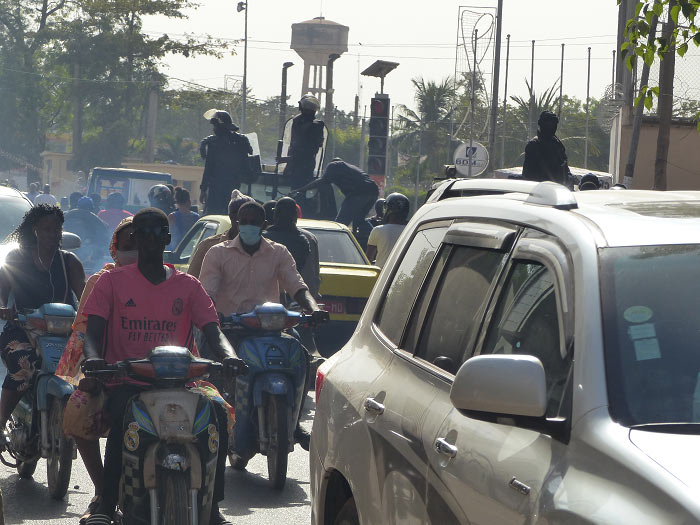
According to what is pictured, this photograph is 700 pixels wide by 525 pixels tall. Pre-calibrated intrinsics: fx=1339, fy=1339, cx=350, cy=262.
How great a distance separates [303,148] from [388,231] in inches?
186

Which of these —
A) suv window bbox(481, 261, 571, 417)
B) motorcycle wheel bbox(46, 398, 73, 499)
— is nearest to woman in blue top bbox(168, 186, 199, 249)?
motorcycle wheel bbox(46, 398, 73, 499)

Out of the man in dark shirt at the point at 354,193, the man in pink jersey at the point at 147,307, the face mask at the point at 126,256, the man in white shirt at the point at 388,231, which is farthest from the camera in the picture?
the man in dark shirt at the point at 354,193

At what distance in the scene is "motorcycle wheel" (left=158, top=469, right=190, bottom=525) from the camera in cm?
545

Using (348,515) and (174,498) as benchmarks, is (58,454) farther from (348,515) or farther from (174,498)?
(348,515)

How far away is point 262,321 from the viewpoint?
7.95 meters

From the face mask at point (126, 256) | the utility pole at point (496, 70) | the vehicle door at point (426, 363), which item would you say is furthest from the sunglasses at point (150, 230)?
the utility pole at point (496, 70)

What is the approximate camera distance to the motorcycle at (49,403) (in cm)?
738

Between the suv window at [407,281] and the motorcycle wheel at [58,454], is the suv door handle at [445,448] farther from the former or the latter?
the motorcycle wheel at [58,454]

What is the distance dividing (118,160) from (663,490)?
236 ft

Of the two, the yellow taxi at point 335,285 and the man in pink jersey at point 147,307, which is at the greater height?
the man in pink jersey at point 147,307

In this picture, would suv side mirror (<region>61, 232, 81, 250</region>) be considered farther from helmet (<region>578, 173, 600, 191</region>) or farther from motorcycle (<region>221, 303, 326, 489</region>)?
helmet (<region>578, 173, 600, 191</region>)

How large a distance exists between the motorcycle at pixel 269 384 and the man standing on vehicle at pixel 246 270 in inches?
23.3

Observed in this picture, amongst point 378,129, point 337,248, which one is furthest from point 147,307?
point 378,129

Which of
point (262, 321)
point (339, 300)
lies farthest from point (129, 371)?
point (339, 300)
